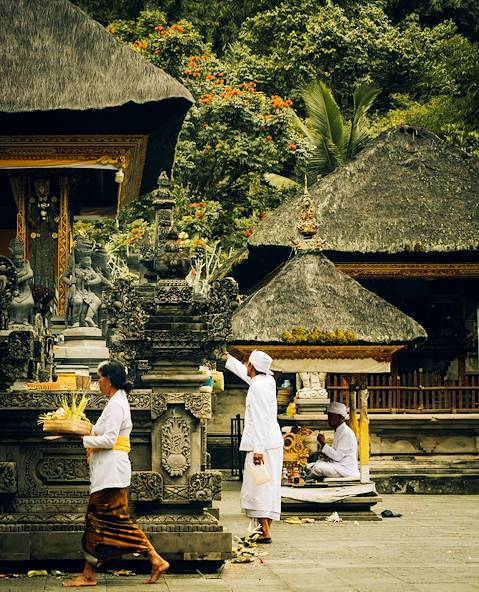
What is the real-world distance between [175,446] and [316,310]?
6.92 m

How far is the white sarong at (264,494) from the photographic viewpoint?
13.8 m

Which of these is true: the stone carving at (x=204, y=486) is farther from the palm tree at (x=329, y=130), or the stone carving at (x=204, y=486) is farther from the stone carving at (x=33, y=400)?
the palm tree at (x=329, y=130)

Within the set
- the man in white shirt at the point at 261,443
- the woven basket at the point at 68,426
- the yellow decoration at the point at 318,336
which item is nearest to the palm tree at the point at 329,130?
the yellow decoration at the point at 318,336

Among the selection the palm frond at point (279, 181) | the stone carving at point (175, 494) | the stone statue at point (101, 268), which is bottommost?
the stone carving at point (175, 494)

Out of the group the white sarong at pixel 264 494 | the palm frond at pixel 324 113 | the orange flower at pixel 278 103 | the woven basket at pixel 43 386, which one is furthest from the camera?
the orange flower at pixel 278 103

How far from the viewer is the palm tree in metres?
32.8

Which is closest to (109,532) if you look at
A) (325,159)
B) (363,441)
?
(363,441)

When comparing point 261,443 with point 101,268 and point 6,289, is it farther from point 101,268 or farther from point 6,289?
point 101,268

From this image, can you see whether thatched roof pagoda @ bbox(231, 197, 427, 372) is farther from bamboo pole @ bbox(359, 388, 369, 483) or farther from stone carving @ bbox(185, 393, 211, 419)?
stone carving @ bbox(185, 393, 211, 419)

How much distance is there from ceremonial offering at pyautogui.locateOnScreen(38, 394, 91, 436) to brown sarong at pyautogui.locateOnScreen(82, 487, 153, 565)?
54cm

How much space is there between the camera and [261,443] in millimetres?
13812

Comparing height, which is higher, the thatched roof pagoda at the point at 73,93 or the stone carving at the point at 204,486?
the thatched roof pagoda at the point at 73,93

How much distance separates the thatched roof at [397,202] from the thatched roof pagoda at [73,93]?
7038 millimetres

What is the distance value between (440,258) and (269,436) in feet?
38.4
